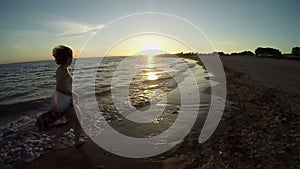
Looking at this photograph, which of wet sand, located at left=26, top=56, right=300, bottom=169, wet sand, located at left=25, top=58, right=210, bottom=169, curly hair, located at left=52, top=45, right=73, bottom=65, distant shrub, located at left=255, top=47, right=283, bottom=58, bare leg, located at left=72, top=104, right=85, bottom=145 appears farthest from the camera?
distant shrub, located at left=255, top=47, right=283, bottom=58

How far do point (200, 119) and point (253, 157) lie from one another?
125 inches

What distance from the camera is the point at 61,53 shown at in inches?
182

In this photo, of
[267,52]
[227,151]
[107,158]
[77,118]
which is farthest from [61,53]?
[267,52]

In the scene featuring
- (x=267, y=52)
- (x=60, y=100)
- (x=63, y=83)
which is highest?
(x=267, y=52)

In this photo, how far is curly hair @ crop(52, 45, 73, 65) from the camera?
Result: 15.1 feet

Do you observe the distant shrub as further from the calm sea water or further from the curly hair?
the curly hair

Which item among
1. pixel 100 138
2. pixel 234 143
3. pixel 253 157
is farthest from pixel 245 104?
pixel 100 138

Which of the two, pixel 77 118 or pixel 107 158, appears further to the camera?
pixel 77 118

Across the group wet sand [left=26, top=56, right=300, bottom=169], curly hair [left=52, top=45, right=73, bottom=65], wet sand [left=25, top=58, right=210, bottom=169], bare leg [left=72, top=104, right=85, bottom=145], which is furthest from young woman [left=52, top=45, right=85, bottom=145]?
wet sand [left=26, top=56, right=300, bottom=169]

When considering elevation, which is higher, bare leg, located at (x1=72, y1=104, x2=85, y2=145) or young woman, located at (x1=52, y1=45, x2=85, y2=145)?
young woman, located at (x1=52, y1=45, x2=85, y2=145)

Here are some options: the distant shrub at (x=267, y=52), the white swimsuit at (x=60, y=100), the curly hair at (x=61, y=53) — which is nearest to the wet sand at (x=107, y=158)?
the white swimsuit at (x=60, y=100)

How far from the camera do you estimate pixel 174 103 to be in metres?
10.0

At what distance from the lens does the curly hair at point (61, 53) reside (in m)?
4.59

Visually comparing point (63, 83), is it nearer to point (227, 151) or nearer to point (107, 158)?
point (107, 158)
